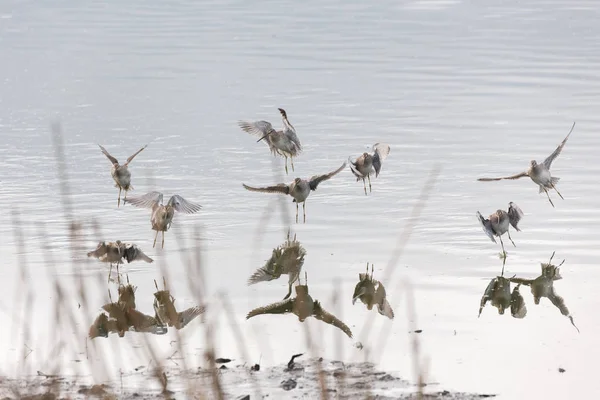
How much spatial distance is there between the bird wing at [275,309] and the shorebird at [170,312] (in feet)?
1.35

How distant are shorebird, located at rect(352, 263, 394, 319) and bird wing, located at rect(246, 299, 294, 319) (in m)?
0.49

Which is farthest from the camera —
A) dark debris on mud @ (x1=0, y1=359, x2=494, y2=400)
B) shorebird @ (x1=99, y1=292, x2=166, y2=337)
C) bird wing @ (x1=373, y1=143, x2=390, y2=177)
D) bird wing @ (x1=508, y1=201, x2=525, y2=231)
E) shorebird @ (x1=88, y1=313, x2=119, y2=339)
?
bird wing @ (x1=373, y1=143, x2=390, y2=177)

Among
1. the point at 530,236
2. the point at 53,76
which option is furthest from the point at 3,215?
the point at 53,76

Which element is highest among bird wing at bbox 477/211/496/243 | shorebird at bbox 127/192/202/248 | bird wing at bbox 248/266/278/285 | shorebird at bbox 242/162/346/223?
shorebird at bbox 242/162/346/223

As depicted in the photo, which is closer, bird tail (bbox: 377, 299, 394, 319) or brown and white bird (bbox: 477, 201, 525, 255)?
bird tail (bbox: 377, 299, 394, 319)

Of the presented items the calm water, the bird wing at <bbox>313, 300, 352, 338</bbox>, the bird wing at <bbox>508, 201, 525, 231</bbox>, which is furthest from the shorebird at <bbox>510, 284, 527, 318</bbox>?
the bird wing at <bbox>313, 300, 352, 338</bbox>

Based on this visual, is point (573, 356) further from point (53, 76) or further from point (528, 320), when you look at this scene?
point (53, 76)

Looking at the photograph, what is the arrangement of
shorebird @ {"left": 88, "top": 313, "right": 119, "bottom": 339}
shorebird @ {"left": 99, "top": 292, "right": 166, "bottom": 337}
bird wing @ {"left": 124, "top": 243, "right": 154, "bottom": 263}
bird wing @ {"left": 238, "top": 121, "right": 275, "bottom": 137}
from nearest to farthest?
1. shorebird @ {"left": 88, "top": 313, "right": 119, "bottom": 339}
2. shorebird @ {"left": 99, "top": 292, "right": 166, "bottom": 337}
3. bird wing @ {"left": 124, "top": 243, "right": 154, "bottom": 263}
4. bird wing @ {"left": 238, "top": 121, "right": 275, "bottom": 137}

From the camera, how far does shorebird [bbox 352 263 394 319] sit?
8.81m

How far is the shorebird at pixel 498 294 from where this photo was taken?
896cm

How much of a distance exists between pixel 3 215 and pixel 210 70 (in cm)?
958

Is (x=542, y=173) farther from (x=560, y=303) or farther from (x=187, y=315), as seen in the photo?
(x=187, y=315)

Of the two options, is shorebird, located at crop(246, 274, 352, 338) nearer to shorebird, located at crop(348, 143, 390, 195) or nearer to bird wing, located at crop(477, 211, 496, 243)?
bird wing, located at crop(477, 211, 496, 243)

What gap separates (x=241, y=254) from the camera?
1031 cm
